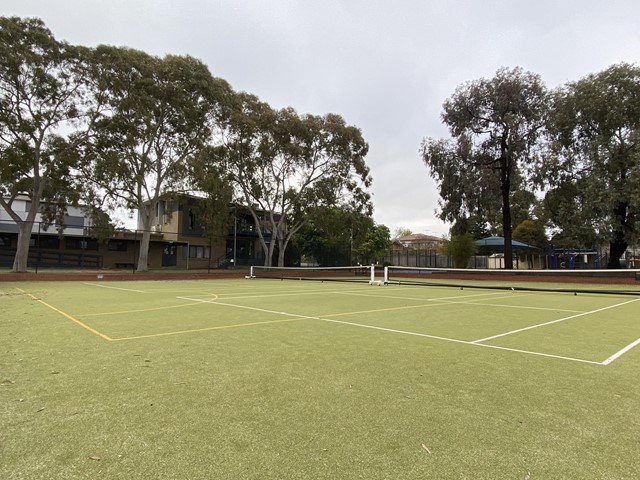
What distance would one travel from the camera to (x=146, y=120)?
91.2 ft

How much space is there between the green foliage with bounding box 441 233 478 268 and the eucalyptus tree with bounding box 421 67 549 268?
3170 millimetres

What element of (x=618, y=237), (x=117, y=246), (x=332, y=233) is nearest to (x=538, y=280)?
(x=618, y=237)

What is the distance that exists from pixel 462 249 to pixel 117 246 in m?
33.1

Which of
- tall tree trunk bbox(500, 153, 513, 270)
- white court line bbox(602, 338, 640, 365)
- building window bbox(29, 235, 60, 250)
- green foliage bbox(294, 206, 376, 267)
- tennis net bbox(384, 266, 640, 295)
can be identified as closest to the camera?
white court line bbox(602, 338, 640, 365)

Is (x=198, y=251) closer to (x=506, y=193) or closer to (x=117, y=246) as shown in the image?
(x=117, y=246)

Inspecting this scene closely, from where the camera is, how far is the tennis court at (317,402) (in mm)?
2656

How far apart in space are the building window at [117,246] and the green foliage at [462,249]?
104 ft

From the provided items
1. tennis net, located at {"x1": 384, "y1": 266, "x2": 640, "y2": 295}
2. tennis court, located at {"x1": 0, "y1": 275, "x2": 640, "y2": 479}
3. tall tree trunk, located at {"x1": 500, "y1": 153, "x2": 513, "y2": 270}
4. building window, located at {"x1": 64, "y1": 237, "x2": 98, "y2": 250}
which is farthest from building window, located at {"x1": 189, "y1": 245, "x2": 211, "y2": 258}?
tennis court, located at {"x1": 0, "y1": 275, "x2": 640, "y2": 479}

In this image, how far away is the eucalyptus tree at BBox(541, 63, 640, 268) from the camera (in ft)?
89.4

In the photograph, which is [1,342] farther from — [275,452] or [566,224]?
[566,224]

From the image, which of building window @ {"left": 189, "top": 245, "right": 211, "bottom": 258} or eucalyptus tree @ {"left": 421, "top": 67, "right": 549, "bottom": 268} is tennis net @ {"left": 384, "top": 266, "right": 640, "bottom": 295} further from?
building window @ {"left": 189, "top": 245, "right": 211, "bottom": 258}

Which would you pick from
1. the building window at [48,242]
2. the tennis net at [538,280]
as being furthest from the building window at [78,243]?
the tennis net at [538,280]

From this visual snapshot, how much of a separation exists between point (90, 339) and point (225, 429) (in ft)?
14.7

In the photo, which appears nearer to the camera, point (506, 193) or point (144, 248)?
point (144, 248)
